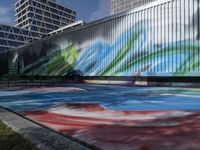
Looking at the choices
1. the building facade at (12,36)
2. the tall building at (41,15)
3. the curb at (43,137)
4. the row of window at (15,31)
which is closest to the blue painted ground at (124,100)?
the curb at (43,137)

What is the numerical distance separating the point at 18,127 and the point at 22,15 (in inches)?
4009

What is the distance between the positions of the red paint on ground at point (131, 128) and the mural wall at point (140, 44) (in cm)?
668

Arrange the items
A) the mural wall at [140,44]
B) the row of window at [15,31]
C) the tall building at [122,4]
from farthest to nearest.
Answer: the tall building at [122,4]
the row of window at [15,31]
the mural wall at [140,44]

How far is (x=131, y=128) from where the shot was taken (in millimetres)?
4145

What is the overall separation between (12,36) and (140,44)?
83.1 meters

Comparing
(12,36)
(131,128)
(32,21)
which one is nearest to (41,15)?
(32,21)

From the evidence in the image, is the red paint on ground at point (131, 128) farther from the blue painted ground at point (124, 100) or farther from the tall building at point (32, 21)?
the tall building at point (32, 21)

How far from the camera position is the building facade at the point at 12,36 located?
85.1 metres

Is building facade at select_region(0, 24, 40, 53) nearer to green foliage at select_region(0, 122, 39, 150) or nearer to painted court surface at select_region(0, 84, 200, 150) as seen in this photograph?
painted court surface at select_region(0, 84, 200, 150)

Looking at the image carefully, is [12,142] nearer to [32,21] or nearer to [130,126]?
[130,126]

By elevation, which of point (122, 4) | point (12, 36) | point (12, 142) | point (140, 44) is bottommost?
point (12, 142)

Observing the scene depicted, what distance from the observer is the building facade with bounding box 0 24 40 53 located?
279ft

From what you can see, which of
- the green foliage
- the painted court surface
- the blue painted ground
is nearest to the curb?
the green foliage

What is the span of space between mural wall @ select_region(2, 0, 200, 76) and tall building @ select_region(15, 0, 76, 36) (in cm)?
7987
